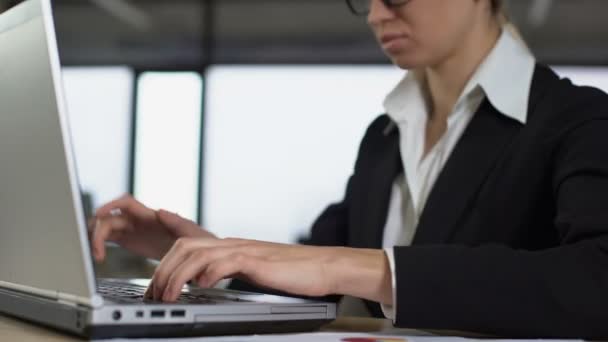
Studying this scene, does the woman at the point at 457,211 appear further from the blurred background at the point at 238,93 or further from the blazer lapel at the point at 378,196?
the blurred background at the point at 238,93

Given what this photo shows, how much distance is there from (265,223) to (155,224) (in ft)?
14.9

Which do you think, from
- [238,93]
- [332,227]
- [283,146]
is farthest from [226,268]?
[238,93]

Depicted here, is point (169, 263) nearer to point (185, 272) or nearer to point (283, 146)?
point (185, 272)

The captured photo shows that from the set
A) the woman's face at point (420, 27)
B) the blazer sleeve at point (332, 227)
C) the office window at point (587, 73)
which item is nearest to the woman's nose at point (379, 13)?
the woman's face at point (420, 27)

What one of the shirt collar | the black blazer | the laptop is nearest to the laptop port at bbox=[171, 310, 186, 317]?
the laptop

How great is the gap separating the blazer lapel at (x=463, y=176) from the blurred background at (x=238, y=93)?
4.31m

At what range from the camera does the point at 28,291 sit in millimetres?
814

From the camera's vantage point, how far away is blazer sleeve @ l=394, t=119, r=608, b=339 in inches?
33.4

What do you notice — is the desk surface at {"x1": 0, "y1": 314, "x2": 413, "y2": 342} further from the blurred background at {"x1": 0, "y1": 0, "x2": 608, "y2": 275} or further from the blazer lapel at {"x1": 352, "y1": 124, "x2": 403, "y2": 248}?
the blurred background at {"x1": 0, "y1": 0, "x2": 608, "y2": 275}

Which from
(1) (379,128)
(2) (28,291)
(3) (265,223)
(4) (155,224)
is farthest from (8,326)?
(3) (265,223)

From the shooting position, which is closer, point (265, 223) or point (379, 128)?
point (379, 128)

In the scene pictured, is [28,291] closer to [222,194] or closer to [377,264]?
[377,264]

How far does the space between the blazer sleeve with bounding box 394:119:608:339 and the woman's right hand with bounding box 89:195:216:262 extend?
48 centimetres

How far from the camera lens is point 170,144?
5887 mm
